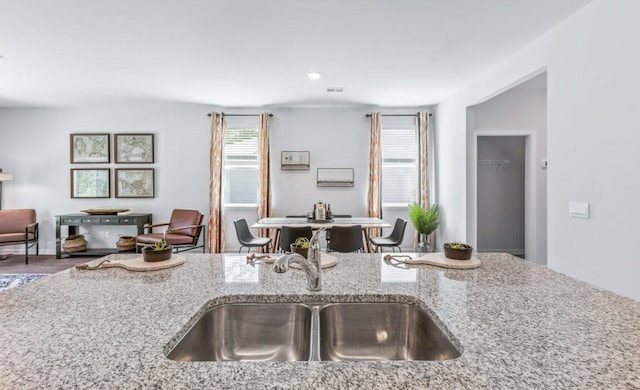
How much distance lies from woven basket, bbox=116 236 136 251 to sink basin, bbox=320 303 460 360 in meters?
5.07

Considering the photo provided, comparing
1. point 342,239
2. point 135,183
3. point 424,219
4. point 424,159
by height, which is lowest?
point 342,239

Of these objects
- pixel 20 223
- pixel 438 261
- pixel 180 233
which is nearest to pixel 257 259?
pixel 438 261

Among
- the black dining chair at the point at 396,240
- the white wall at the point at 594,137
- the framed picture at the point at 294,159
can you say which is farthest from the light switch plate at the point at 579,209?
the framed picture at the point at 294,159

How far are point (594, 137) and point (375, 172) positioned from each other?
326 centimetres

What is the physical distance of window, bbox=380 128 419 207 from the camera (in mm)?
5570

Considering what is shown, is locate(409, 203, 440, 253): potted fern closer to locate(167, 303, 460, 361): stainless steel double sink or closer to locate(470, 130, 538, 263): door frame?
locate(470, 130, 538, 263): door frame

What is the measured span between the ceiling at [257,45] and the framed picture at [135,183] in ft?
4.37

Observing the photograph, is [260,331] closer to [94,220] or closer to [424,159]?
[424,159]

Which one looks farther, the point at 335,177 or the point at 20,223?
the point at 335,177

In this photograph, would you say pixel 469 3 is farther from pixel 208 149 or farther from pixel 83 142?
pixel 83 142

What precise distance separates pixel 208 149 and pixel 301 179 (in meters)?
1.74

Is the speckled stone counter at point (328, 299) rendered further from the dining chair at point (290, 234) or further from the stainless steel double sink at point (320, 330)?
the dining chair at point (290, 234)

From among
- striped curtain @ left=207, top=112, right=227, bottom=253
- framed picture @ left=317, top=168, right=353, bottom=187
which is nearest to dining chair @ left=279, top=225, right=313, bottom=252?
framed picture @ left=317, top=168, right=353, bottom=187

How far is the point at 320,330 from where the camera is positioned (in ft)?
3.46
